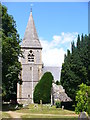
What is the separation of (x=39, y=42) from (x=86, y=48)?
24878 millimetres

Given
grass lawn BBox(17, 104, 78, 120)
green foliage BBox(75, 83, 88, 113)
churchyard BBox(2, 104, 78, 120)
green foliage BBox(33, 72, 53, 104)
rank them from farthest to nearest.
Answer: green foliage BBox(33, 72, 53, 104) → churchyard BBox(2, 104, 78, 120) → grass lawn BBox(17, 104, 78, 120) → green foliage BBox(75, 83, 88, 113)

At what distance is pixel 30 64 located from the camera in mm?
46719

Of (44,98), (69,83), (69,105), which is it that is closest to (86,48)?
(69,83)

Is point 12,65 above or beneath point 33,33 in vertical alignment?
beneath

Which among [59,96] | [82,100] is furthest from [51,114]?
[59,96]

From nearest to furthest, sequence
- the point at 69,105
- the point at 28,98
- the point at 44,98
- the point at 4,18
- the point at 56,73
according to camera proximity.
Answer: the point at 4,18
the point at 69,105
the point at 44,98
the point at 28,98
the point at 56,73

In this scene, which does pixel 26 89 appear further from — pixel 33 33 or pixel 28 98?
pixel 33 33

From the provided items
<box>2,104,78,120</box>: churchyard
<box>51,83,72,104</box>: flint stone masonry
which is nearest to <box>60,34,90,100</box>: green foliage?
<box>2,104,78,120</box>: churchyard

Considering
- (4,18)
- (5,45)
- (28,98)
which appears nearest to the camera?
(5,45)

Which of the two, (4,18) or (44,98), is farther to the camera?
(44,98)

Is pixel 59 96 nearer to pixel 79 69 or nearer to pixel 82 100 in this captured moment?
pixel 79 69

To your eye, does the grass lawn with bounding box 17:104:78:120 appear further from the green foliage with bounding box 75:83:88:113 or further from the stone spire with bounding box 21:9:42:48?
the stone spire with bounding box 21:9:42:48

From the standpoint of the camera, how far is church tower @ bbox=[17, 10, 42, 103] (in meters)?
44.2

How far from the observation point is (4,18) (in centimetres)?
2278
